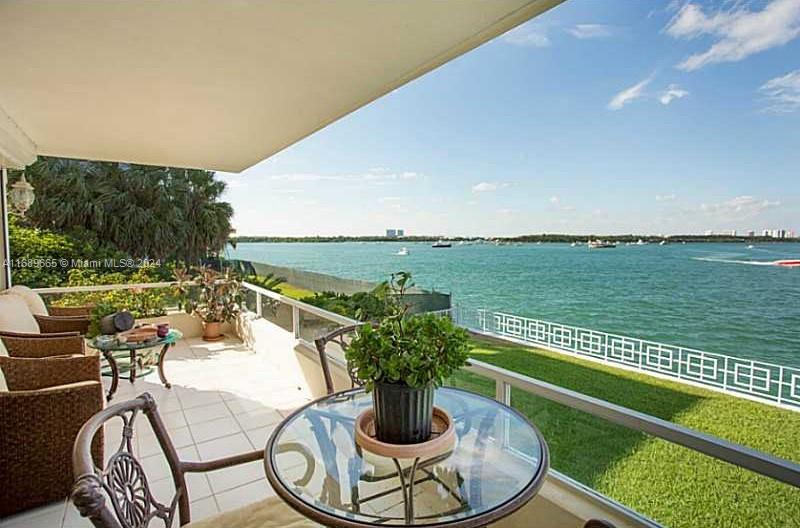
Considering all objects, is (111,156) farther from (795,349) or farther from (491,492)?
(795,349)

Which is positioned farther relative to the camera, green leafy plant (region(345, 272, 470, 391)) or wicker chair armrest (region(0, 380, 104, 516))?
wicker chair armrest (region(0, 380, 104, 516))

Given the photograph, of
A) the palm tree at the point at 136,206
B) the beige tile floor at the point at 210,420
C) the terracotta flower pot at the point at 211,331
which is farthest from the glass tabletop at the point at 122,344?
the palm tree at the point at 136,206

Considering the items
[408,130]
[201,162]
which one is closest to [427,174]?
[408,130]

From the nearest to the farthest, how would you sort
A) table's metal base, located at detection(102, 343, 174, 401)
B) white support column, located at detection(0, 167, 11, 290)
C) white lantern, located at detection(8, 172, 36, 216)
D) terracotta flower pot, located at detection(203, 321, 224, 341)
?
1. table's metal base, located at detection(102, 343, 174, 401)
2. white lantern, located at detection(8, 172, 36, 216)
3. white support column, located at detection(0, 167, 11, 290)
4. terracotta flower pot, located at detection(203, 321, 224, 341)

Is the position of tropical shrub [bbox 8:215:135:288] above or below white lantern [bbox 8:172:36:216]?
below

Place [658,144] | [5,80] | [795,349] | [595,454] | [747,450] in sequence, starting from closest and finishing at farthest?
[747,450]
[595,454]
[5,80]
[795,349]
[658,144]

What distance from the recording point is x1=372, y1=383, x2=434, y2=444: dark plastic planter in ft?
4.40

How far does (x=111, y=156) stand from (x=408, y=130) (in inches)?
425

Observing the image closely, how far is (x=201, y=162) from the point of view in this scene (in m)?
4.73

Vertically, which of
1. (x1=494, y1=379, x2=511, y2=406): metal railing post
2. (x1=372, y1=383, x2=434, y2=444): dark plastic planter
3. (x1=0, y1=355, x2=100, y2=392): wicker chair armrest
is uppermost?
(x1=372, y1=383, x2=434, y2=444): dark plastic planter

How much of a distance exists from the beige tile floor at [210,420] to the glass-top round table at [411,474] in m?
1.17

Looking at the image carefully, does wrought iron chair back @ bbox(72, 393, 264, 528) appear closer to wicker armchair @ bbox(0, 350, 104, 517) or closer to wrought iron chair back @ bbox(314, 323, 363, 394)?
wrought iron chair back @ bbox(314, 323, 363, 394)

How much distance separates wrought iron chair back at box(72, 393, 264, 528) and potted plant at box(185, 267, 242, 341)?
4813 mm

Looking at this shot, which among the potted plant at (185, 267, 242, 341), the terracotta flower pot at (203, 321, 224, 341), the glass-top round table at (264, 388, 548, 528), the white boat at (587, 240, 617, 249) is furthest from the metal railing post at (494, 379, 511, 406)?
the white boat at (587, 240, 617, 249)
